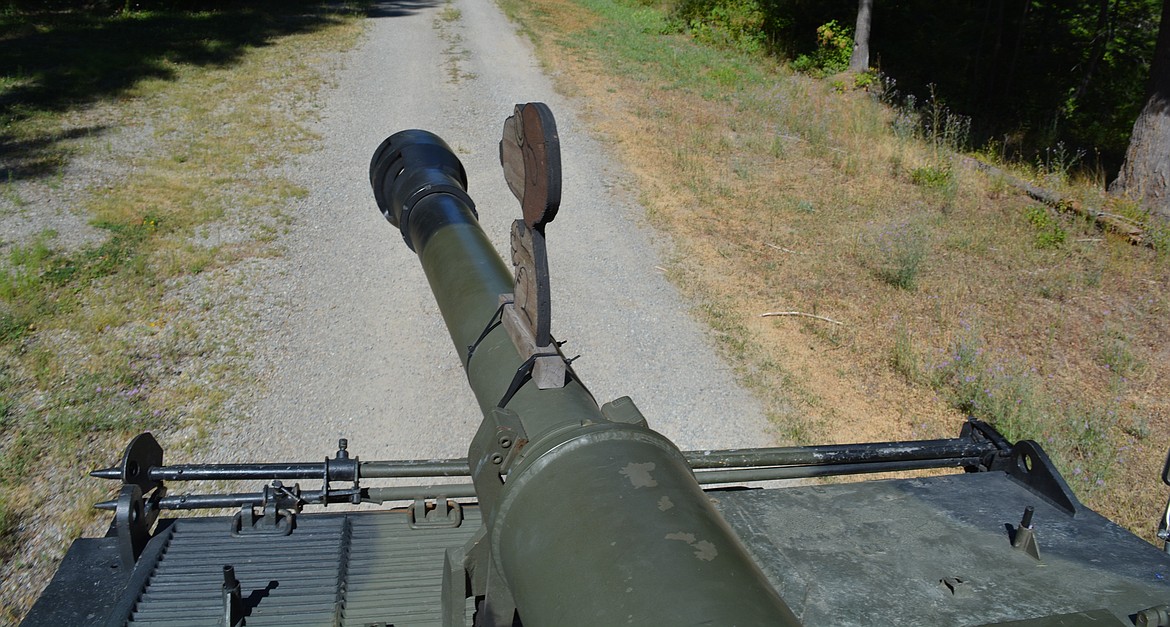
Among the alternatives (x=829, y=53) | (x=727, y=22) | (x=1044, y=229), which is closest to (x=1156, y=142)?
(x=1044, y=229)

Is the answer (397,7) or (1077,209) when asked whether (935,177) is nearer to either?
(1077,209)

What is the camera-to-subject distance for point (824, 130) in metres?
12.8

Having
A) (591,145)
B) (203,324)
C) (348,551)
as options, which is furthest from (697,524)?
(591,145)

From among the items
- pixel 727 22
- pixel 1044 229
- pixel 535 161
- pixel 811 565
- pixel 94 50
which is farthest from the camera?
pixel 727 22

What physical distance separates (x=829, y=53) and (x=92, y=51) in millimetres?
14608

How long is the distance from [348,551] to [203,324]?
5009mm

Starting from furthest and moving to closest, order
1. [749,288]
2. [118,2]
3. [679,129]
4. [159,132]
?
[118,2] → [679,129] → [159,132] → [749,288]

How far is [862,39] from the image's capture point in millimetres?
16656

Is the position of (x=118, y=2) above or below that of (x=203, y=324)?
above

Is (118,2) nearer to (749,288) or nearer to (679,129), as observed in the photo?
(679,129)

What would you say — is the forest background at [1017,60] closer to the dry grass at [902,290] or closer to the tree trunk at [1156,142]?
the tree trunk at [1156,142]

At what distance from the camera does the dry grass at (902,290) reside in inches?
248

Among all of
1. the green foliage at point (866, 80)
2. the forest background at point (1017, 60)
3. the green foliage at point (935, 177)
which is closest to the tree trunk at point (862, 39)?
the green foliage at point (866, 80)

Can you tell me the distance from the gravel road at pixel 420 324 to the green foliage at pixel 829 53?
6.78 meters
